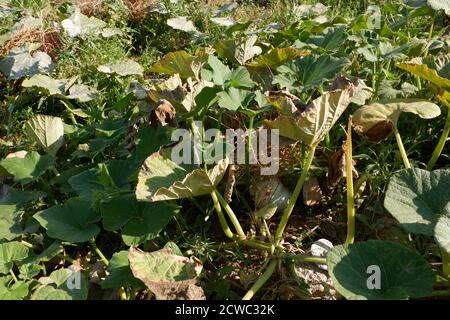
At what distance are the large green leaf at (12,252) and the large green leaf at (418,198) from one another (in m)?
1.14

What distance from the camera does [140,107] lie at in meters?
2.36

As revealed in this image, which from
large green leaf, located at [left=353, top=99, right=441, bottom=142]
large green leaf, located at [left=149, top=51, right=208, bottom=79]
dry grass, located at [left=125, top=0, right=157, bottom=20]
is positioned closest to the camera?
large green leaf, located at [left=353, top=99, right=441, bottom=142]

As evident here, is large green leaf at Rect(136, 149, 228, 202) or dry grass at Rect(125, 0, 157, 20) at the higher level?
large green leaf at Rect(136, 149, 228, 202)

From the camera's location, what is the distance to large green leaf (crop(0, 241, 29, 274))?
176cm

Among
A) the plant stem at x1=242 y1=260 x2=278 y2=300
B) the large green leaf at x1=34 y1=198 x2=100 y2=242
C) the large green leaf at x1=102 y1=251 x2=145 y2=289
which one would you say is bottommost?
the plant stem at x1=242 y1=260 x2=278 y2=300

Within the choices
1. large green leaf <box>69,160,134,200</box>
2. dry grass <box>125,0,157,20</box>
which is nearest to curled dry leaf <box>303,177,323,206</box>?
large green leaf <box>69,160,134,200</box>

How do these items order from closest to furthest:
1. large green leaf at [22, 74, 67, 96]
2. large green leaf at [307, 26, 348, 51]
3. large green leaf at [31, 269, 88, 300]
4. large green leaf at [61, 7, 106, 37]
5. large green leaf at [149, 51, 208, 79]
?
1. large green leaf at [31, 269, 88, 300]
2. large green leaf at [149, 51, 208, 79]
3. large green leaf at [307, 26, 348, 51]
4. large green leaf at [22, 74, 67, 96]
5. large green leaf at [61, 7, 106, 37]

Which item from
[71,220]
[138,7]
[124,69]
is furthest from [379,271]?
[138,7]

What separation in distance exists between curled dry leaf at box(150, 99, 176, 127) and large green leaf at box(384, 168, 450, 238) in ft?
2.59

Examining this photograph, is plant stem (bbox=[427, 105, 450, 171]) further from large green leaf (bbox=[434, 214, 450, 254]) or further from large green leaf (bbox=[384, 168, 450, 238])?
large green leaf (bbox=[434, 214, 450, 254])

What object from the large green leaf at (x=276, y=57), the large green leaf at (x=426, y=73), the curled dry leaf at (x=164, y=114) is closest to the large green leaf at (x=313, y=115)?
the large green leaf at (x=426, y=73)

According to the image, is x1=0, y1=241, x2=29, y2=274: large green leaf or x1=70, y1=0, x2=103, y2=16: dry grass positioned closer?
x1=0, y1=241, x2=29, y2=274: large green leaf

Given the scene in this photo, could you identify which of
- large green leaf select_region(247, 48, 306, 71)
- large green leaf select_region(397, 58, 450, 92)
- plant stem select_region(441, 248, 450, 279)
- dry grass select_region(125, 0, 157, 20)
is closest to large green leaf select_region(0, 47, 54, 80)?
dry grass select_region(125, 0, 157, 20)

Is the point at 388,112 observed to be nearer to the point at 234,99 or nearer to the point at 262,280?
the point at 234,99
